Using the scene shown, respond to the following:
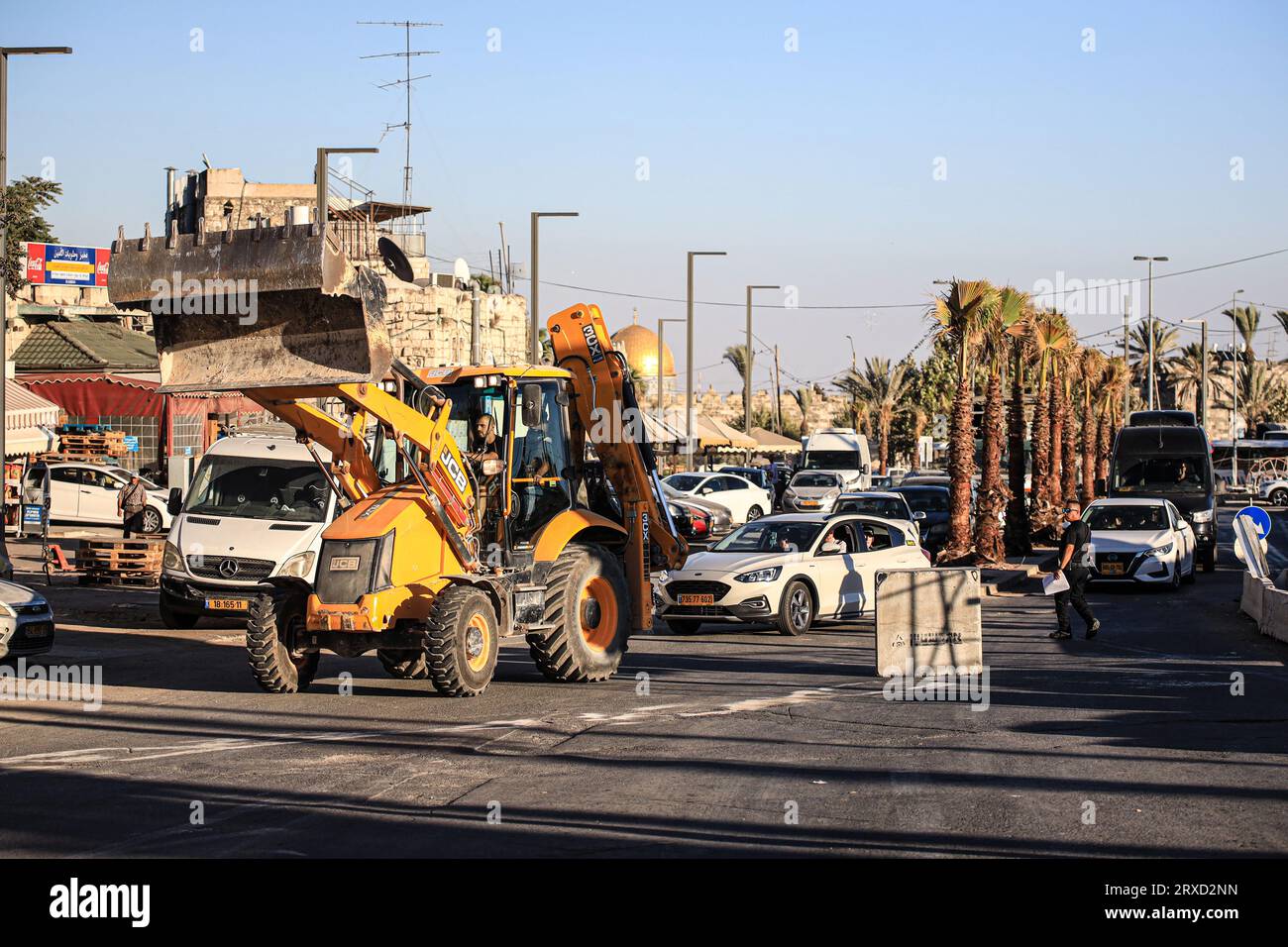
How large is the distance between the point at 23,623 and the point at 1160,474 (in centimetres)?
2820

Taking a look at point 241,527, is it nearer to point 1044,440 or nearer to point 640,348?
point 1044,440

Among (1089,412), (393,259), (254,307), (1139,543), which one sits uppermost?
(1089,412)

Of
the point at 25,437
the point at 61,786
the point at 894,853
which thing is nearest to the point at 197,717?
the point at 61,786

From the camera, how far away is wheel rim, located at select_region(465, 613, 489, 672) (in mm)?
13555

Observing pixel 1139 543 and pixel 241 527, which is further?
pixel 1139 543

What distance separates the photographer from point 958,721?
12391 mm

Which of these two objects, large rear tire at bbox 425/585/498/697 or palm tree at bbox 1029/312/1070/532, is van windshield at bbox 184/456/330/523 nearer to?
large rear tire at bbox 425/585/498/697

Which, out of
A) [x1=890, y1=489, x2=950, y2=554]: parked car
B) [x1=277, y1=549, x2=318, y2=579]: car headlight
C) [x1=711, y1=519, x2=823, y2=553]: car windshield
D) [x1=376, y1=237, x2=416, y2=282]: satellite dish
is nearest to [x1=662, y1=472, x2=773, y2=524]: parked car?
[x1=890, y1=489, x2=950, y2=554]: parked car

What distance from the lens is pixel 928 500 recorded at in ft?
124

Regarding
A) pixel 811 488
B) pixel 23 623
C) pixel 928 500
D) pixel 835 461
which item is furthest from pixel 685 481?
pixel 23 623

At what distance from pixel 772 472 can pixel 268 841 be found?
1997 inches

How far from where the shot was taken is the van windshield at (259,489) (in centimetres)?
2017

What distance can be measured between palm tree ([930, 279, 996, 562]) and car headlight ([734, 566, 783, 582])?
12.1 m
